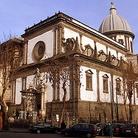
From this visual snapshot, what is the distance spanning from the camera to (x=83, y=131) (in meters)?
20.3

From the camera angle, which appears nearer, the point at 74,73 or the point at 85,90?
the point at 74,73

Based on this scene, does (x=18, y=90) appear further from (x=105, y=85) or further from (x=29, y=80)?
(x=105, y=85)

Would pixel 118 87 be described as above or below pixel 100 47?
below

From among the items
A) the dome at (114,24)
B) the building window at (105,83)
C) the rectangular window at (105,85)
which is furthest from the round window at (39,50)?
the dome at (114,24)

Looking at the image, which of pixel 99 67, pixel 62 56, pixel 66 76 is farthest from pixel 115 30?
pixel 66 76

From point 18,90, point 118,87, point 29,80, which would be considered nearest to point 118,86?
point 118,87

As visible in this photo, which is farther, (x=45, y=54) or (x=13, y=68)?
(x=45, y=54)

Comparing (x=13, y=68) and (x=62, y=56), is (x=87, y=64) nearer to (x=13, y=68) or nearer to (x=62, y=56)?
(x=62, y=56)

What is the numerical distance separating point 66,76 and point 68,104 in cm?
619

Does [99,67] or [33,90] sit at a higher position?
[99,67]

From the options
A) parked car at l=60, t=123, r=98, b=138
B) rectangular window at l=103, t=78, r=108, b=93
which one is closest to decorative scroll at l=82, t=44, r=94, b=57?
rectangular window at l=103, t=78, r=108, b=93

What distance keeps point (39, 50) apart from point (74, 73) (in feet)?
41.9

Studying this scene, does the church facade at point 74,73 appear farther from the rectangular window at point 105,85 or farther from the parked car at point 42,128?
the parked car at point 42,128

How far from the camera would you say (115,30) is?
200ft
